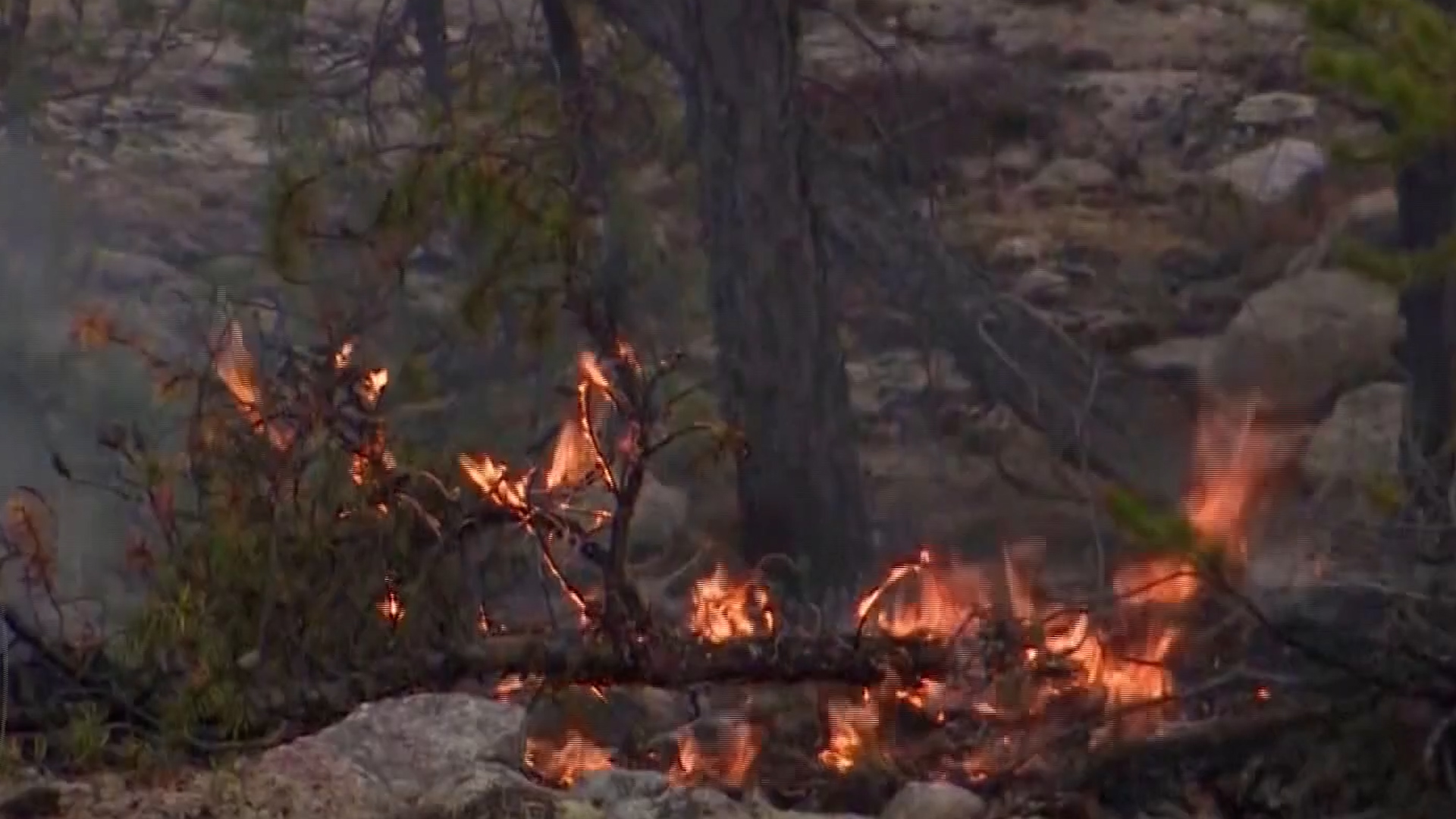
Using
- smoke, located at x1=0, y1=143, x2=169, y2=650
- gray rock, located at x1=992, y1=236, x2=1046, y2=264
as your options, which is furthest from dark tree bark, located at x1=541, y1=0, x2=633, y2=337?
gray rock, located at x1=992, y1=236, x2=1046, y2=264

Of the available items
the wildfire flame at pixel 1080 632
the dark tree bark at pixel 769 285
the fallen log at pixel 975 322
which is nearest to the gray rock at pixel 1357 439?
the fallen log at pixel 975 322

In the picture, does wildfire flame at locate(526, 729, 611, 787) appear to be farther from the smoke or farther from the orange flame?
the smoke

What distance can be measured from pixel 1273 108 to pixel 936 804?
788 cm

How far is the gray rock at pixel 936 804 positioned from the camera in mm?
4395

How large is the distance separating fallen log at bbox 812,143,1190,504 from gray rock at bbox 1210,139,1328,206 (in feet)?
10.6

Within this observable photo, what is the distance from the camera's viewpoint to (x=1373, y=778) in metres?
4.61

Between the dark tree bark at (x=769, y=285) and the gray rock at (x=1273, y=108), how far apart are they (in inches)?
183

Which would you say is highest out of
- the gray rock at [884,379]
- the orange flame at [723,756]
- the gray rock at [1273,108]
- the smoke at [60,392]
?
the orange flame at [723,756]

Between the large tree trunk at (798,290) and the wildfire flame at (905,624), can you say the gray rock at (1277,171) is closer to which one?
the large tree trunk at (798,290)

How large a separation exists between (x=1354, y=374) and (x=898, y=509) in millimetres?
1944

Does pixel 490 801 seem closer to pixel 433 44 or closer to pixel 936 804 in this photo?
pixel 936 804

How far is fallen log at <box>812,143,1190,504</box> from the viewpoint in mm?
7629

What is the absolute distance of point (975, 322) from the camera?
7832 mm

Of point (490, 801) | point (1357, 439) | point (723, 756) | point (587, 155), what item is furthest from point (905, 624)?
point (1357, 439)
